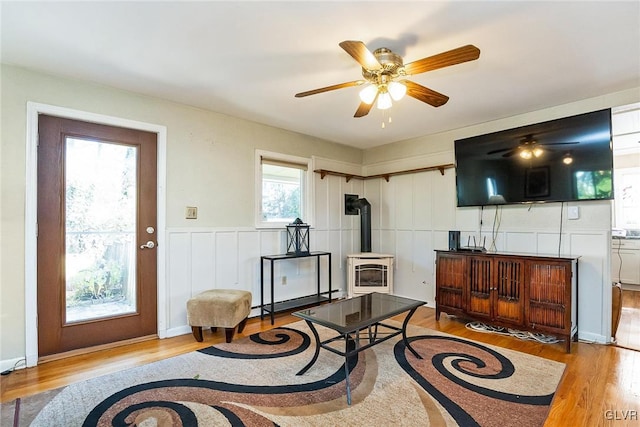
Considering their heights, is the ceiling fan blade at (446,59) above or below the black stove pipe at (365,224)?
above

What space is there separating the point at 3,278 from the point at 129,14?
2.21 m

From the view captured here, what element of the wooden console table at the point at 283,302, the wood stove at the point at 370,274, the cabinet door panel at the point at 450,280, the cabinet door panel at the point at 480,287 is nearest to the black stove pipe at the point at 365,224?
the wood stove at the point at 370,274

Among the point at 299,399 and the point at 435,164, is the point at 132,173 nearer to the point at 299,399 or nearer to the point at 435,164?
the point at 299,399

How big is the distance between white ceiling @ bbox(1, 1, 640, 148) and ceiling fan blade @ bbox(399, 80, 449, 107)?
242 mm

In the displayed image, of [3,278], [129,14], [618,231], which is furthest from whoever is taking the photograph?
[618,231]

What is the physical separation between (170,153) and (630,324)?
5389 mm

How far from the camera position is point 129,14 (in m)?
1.88

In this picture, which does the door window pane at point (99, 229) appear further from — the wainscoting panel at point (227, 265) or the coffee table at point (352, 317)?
the coffee table at point (352, 317)

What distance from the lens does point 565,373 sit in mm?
2416

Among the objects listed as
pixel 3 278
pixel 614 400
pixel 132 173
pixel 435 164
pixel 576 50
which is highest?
pixel 576 50

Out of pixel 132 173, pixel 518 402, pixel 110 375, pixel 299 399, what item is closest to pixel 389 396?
pixel 299 399

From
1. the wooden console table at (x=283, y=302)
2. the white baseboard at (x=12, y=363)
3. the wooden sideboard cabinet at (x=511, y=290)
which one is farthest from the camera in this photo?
the wooden console table at (x=283, y=302)

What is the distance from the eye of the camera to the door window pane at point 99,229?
2.79 meters

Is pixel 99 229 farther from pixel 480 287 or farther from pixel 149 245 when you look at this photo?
pixel 480 287
